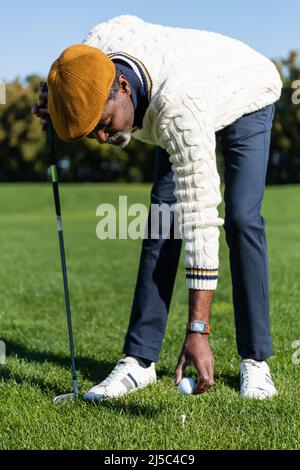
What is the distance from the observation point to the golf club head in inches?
154

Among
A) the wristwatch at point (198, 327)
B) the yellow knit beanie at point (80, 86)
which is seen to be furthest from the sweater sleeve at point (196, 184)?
the yellow knit beanie at point (80, 86)

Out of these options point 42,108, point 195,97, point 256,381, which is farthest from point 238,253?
point 42,108

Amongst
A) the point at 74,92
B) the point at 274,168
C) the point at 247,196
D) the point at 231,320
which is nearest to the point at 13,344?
the point at 231,320

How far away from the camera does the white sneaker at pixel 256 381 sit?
3990mm

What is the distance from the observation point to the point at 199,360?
3111 mm

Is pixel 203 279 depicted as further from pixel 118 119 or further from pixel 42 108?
pixel 42 108

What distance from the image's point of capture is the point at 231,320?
6.49 meters

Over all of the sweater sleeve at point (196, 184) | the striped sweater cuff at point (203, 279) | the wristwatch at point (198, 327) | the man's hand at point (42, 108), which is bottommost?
the wristwatch at point (198, 327)

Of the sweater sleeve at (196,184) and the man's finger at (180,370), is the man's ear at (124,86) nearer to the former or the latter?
the sweater sleeve at (196,184)

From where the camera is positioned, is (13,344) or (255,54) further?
(13,344)

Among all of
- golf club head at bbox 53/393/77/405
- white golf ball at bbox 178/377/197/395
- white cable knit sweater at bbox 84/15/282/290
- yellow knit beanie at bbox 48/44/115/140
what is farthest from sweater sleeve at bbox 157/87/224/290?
golf club head at bbox 53/393/77/405

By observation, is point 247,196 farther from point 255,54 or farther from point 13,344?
point 13,344

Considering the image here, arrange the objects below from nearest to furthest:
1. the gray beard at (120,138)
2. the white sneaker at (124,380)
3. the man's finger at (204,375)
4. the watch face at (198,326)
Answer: the man's finger at (204,375), the watch face at (198,326), the gray beard at (120,138), the white sneaker at (124,380)
